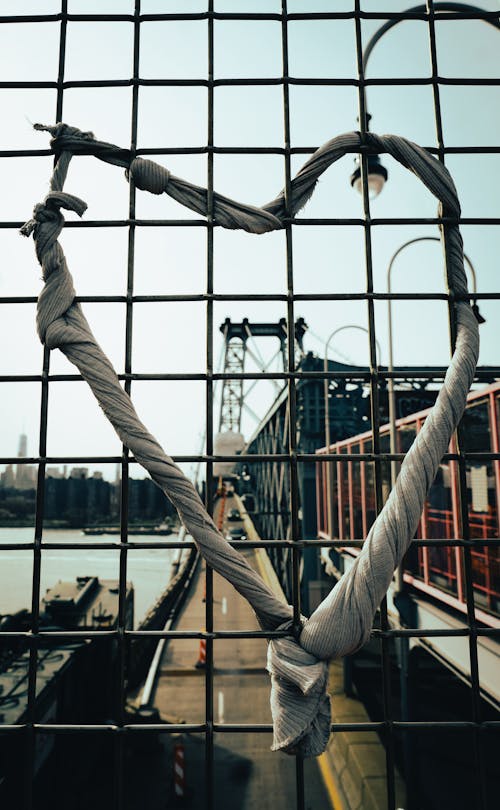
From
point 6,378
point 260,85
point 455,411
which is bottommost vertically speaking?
point 455,411

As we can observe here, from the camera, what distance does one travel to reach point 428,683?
1208 cm

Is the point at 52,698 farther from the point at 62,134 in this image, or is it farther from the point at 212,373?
the point at 62,134

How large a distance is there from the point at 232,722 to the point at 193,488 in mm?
12269

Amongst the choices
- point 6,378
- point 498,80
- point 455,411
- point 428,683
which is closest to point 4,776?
point 6,378

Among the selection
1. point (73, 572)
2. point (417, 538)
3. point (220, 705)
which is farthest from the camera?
point (73, 572)

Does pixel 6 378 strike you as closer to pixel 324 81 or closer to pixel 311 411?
pixel 324 81

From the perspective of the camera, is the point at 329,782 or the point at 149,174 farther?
the point at 329,782

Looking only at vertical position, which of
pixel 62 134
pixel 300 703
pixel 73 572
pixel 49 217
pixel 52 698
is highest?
pixel 62 134

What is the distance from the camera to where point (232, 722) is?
11656 mm

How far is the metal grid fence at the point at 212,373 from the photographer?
179 cm

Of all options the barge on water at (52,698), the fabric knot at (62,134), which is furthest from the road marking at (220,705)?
the fabric knot at (62,134)

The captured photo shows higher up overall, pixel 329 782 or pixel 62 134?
pixel 62 134

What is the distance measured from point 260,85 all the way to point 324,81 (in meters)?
0.28

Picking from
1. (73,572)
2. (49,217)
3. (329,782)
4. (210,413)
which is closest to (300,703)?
(210,413)
